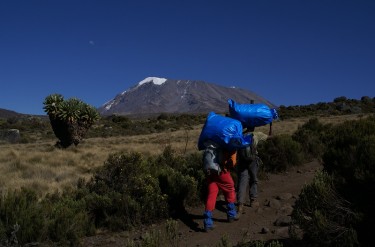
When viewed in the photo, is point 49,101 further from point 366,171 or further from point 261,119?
point 366,171

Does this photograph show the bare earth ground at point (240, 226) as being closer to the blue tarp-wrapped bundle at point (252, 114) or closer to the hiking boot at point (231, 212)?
the hiking boot at point (231, 212)

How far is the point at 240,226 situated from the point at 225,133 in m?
1.48

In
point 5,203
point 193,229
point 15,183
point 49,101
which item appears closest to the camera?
point 5,203

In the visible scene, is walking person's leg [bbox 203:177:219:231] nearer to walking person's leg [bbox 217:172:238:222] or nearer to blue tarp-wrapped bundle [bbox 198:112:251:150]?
walking person's leg [bbox 217:172:238:222]

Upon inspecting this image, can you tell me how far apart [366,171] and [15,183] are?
33.2ft

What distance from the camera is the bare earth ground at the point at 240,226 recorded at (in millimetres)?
6055

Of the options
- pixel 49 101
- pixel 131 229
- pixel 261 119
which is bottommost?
pixel 131 229

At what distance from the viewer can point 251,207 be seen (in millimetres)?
7844

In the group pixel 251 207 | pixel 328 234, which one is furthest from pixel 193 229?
pixel 328 234

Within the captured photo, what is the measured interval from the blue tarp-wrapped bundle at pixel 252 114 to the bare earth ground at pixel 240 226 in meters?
1.54

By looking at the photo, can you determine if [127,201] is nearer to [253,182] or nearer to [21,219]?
[21,219]

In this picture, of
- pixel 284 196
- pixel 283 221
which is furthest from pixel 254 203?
pixel 283 221

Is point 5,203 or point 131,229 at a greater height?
point 5,203

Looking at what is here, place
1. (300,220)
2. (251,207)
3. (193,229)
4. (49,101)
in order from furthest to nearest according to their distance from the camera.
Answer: (49,101) < (251,207) < (193,229) < (300,220)
